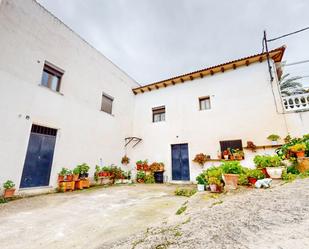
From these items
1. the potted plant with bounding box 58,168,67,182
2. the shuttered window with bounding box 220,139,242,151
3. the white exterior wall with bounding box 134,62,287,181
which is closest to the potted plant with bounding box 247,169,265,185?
the white exterior wall with bounding box 134,62,287,181

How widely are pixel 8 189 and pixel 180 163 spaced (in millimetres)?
7339

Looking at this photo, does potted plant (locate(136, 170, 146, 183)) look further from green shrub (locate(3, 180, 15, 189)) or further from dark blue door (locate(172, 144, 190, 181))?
green shrub (locate(3, 180, 15, 189))

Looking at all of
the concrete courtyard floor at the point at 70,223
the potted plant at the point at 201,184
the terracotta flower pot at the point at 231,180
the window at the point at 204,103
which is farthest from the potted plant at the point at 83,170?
the window at the point at 204,103

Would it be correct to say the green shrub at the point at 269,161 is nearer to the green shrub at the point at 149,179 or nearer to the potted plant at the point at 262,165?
the potted plant at the point at 262,165

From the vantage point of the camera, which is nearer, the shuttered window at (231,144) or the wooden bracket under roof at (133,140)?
the shuttered window at (231,144)

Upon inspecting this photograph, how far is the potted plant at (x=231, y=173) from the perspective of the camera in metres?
4.36

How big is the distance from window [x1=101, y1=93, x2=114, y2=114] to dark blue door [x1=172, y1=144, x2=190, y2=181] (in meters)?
4.63

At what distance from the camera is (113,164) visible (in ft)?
30.9

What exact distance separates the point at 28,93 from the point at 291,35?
1073cm

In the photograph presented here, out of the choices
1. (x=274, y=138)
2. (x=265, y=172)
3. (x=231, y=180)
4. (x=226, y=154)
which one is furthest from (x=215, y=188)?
(x=274, y=138)

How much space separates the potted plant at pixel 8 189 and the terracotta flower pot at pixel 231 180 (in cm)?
652

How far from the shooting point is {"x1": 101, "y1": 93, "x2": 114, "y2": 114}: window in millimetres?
9584

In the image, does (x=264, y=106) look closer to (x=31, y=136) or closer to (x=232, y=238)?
(x=232, y=238)

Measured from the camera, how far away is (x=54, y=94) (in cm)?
699
